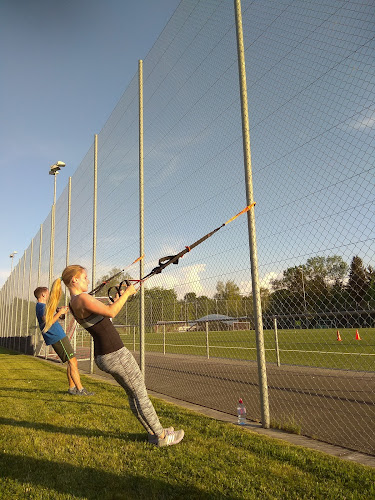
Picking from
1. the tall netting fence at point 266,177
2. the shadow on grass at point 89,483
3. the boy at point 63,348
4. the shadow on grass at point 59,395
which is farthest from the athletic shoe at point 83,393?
the shadow on grass at point 89,483

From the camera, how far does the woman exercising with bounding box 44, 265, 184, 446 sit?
2791mm

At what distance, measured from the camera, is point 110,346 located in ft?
9.40

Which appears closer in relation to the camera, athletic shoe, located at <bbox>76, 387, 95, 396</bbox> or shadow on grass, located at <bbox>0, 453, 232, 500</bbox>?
shadow on grass, located at <bbox>0, 453, 232, 500</bbox>

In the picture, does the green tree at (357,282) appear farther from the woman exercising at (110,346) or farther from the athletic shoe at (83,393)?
the athletic shoe at (83,393)

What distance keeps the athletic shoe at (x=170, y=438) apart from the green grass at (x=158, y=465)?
0.04 meters

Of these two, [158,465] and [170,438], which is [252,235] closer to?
[170,438]

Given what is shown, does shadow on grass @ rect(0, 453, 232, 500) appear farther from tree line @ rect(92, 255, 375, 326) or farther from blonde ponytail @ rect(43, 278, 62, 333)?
tree line @ rect(92, 255, 375, 326)

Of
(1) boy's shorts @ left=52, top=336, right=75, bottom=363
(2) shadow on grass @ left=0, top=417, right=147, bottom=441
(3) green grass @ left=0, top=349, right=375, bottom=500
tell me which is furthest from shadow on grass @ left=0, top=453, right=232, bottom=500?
(1) boy's shorts @ left=52, top=336, right=75, bottom=363

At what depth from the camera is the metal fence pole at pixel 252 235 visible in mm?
3730

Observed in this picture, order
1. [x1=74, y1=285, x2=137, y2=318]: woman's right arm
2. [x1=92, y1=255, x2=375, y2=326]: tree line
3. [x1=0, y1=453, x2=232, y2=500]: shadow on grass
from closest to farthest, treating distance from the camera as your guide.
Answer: [x1=0, y1=453, x2=232, y2=500]: shadow on grass, [x1=74, y1=285, x2=137, y2=318]: woman's right arm, [x1=92, y1=255, x2=375, y2=326]: tree line

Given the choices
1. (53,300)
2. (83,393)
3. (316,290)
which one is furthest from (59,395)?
(316,290)

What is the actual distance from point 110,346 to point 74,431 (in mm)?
Answer: 1344

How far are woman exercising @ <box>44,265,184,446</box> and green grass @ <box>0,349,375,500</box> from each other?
26 cm

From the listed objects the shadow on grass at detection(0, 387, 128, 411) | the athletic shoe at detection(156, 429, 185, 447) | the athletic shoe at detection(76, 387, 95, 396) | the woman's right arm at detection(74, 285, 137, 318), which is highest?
the woman's right arm at detection(74, 285, 137, 318)
